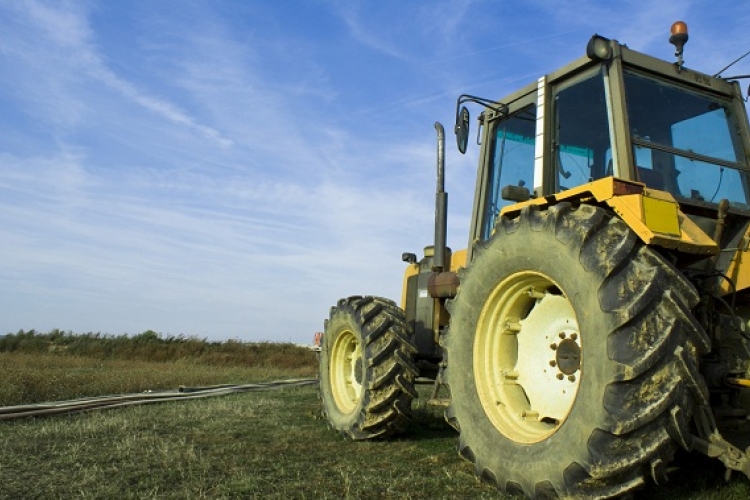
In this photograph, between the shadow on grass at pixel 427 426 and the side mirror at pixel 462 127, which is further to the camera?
the shadow on grass at pixel 427 426

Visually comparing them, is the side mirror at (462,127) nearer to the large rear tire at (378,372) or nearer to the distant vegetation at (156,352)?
the large rear tire at (378,372)

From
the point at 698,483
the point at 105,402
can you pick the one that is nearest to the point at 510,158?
the point at 698,483

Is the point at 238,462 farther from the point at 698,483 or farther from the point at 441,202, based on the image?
the point at 441,202

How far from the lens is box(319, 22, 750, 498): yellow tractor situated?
113 inches

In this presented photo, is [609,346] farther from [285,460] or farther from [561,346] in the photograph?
[285,460]

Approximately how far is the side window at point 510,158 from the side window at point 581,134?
1.51 ft

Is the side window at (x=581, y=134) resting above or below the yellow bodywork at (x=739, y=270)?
above

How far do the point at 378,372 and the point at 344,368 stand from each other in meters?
1.31

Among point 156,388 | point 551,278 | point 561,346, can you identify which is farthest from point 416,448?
point 156,388

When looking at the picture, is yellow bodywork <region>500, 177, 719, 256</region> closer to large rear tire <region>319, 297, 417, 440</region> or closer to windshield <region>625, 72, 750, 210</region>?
windshield <region>625, 72, 750, 210</region>

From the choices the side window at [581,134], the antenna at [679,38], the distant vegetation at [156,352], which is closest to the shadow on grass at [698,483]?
the side window at [581,134]

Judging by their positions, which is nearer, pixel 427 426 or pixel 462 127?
pixel 462 127

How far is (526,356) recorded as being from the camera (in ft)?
13.0

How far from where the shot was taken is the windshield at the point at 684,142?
4.12 m
